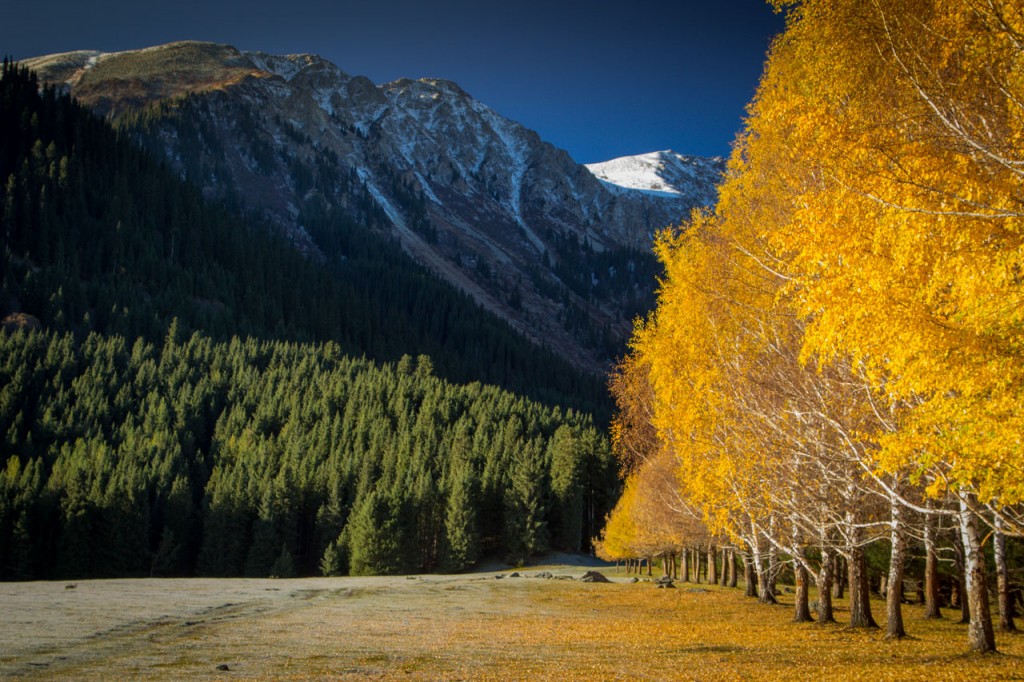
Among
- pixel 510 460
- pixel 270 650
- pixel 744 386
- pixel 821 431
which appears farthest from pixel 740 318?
pixel 510 460

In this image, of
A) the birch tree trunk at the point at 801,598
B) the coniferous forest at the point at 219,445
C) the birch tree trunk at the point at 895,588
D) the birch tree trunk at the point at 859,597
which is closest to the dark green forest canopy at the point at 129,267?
the coniferous forest at the point at 219,445

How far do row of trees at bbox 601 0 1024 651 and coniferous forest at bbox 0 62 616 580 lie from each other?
55.7 metres

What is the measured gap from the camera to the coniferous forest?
68.4m

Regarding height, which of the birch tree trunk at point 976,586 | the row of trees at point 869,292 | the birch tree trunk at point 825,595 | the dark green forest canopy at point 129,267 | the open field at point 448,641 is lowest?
the open field at point 448,641

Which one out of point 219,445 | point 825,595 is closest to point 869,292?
point 825,595

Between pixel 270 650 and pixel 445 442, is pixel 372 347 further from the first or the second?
pixel 270 650

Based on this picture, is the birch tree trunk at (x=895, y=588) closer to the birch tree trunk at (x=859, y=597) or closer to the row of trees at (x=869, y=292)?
the row of trees at (x=869, y=292)

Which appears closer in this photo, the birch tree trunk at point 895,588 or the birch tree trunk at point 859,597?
the birch tree trunk at point 895,588

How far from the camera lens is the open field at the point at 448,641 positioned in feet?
41.3

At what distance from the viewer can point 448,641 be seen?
1805cm

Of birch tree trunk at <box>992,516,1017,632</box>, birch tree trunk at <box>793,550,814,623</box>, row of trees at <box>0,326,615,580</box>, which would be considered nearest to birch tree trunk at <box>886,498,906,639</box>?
birch tree trunk at <box>992,516,1017,632</box>

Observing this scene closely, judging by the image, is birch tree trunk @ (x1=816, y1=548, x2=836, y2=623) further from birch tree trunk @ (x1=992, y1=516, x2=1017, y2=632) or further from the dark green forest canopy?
the dark green forest canopy

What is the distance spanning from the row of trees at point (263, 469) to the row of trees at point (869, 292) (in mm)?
55654

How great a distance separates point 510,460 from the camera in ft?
279
